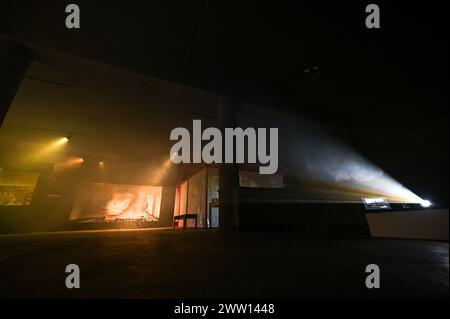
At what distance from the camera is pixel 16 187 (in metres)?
7.86

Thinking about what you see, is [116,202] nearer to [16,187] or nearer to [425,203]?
[16,187]

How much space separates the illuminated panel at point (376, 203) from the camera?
12.9 ft

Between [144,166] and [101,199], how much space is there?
2.85m

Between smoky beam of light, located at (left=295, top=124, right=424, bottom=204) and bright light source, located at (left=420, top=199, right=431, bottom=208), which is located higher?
smoky beam of light, located at (left=295, top=124, right=424, bottom=204)

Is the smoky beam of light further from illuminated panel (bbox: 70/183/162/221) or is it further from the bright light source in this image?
illuminated panel (bbox: 70/183/162/221)

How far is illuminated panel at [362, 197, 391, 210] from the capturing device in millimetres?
3924

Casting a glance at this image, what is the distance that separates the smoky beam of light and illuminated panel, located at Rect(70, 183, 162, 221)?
28.6ft

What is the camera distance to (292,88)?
4.68m

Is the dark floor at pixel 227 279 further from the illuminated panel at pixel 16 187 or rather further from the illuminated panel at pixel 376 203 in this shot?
the illuminated panel at pixel 16 187

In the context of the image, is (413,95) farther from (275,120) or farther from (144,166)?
(144,166)

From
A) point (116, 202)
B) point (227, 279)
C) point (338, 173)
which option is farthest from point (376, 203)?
point (116, 202)

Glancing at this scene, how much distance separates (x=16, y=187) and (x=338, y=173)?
12.6 m

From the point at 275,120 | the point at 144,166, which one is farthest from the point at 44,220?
the point at 275,120

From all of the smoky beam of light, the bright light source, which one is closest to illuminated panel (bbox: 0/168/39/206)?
the smoky beam of light
